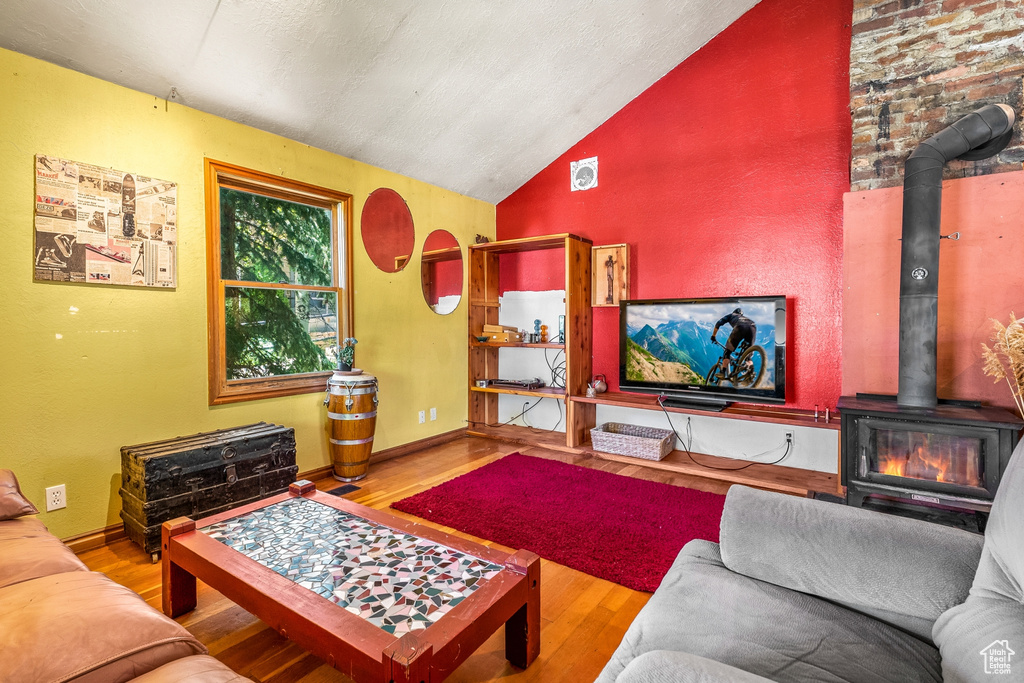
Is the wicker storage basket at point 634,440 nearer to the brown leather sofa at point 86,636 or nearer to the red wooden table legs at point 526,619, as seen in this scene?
the red wooden table legs at point 526,619

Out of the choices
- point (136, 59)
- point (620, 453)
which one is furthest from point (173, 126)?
point (620, 453)

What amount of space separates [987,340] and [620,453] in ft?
7.40

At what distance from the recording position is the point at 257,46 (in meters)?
2.48

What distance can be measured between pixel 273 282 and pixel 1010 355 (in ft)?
13.3

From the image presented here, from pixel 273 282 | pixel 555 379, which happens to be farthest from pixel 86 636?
pixel 555 379

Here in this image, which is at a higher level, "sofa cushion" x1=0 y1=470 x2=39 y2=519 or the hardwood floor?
"sofa cushion" x1=0 y1=470 x2=39 y2=519

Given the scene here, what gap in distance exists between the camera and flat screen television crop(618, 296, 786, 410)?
3.30 m

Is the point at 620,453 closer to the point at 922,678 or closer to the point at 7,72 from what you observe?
the point at 922,678

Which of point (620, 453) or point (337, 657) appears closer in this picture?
point (337, 657)

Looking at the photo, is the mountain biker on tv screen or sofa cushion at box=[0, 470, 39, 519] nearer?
sofa cushion at box=[0, 470, 39, 519]

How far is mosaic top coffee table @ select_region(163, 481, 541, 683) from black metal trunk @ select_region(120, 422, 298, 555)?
63 centimetres

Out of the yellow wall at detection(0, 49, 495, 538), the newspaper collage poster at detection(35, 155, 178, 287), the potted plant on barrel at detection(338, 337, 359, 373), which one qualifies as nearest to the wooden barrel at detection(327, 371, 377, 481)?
the potted plant on barrel at detection(338, 337, 359, 373)

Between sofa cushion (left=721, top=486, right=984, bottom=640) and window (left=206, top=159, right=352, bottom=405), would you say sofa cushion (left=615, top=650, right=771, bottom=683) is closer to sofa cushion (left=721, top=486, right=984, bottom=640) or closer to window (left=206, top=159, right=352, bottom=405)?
sofa cushion (left=721, top=486, right=984, bottom=640)

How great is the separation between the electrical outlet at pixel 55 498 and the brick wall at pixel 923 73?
468cm
